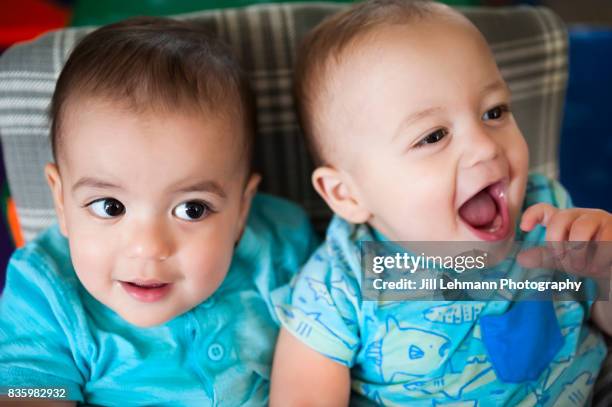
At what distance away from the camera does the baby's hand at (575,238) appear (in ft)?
Answer: 2.37

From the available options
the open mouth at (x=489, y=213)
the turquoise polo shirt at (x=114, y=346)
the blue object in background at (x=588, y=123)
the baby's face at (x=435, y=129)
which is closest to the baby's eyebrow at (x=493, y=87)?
the baby's face at (x=435, y=129)

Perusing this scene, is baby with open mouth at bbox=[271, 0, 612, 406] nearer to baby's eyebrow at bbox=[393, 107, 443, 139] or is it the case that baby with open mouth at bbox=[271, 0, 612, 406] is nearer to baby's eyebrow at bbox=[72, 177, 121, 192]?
baby's eyebrow at bbox=[393, 107, 443, 139]

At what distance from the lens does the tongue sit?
0.82m

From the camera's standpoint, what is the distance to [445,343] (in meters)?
0.81

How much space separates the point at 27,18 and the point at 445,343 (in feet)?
4.66

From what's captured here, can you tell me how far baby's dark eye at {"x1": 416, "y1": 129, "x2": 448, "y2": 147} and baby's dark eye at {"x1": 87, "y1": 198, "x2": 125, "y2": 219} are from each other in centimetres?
37

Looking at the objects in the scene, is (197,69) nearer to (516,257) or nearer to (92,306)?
(92,306)

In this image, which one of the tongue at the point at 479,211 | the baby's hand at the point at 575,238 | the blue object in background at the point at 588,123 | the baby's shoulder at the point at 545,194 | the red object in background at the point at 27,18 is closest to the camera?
the baby's hand at the point at 575,238

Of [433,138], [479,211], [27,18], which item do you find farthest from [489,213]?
[27,18]

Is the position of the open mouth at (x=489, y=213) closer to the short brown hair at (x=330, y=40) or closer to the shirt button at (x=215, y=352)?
the short brown hair at (x=330, y=40)

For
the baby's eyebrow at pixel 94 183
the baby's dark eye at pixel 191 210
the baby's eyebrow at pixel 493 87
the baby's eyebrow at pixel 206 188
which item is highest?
the baby's eyebrow at pixel 493 87

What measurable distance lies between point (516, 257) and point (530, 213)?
0.31ft

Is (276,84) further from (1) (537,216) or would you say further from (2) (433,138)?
(1) (537,216)

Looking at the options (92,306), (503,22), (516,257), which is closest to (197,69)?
(92,306)
